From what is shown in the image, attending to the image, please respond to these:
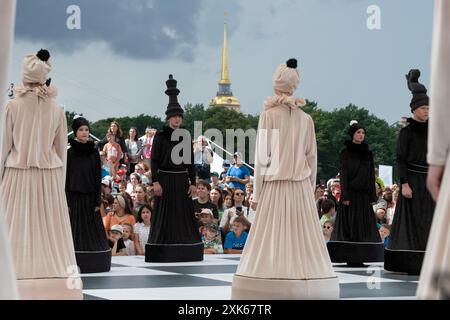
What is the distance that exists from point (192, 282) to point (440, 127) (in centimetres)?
632

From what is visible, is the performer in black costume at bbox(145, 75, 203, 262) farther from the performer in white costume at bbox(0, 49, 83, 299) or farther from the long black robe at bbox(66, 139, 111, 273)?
the performer in white costume at bbox(0, 49, 83, 299)

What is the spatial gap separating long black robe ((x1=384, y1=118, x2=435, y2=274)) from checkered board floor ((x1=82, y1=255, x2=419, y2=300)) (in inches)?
9.0

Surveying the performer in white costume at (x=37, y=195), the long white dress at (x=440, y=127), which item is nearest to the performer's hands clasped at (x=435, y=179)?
the long white dress at (x=440, y=127)

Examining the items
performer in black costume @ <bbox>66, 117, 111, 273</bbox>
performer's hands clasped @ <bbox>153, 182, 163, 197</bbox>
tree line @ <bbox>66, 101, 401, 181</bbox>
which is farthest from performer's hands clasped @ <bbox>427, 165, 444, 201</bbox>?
tree line @ <bbox>66, 101, 401, 181</bbox>

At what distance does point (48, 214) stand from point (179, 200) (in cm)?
435

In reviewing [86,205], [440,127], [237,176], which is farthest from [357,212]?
[440,127]

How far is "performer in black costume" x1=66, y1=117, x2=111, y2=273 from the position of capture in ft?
32.4

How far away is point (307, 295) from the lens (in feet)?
24.2

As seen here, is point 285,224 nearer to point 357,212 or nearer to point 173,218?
point 357,212

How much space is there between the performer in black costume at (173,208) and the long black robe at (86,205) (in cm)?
167

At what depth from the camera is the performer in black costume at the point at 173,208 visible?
11688mm

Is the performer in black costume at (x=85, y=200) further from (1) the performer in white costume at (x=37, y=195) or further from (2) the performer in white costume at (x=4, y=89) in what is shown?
(2) the performer in white costume at (x=4, y=89)

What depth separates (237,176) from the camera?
1577 cm
